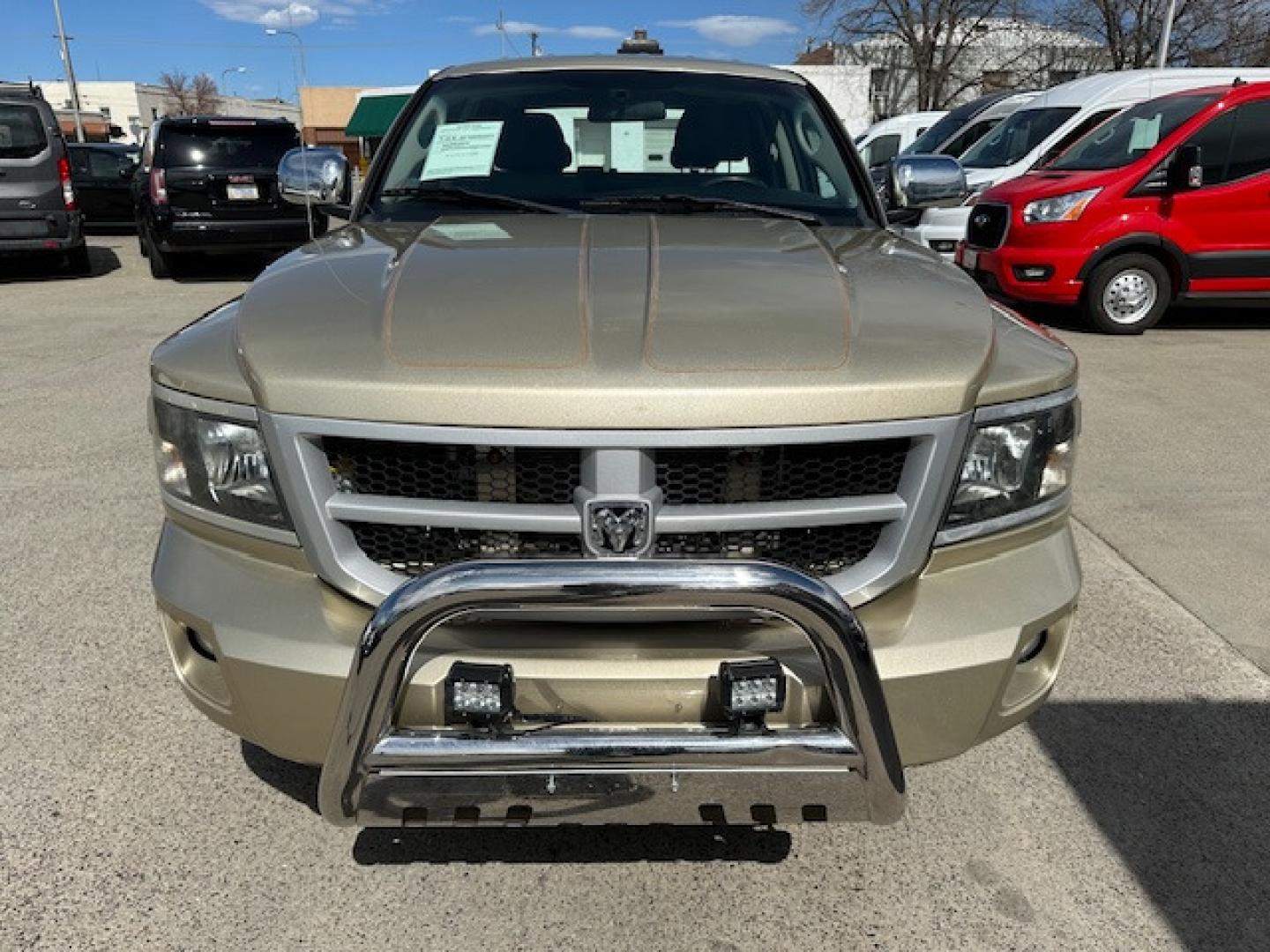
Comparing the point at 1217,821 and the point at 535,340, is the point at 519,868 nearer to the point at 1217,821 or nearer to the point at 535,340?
the point at 535,340

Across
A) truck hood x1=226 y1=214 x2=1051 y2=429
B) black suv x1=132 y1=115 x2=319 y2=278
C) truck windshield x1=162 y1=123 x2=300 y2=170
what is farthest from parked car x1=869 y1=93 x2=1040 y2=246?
truck hood x1=226 y1=214 x2=1051 y2=429

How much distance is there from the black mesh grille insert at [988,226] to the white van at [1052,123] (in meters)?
0.85

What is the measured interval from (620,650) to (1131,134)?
8.86 metres

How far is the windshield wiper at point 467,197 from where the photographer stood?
9.62 ft

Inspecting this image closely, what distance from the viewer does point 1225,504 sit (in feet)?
15.0

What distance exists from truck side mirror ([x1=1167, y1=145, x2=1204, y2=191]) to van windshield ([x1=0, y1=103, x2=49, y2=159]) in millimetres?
11391

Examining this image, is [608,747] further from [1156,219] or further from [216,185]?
[216,185]

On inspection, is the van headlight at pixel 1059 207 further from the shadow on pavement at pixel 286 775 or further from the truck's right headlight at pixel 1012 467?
the shadow on pavement at pixel 286 775

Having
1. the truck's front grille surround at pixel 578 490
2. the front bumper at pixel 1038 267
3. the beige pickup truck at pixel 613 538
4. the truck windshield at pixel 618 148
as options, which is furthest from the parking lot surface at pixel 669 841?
the front bumper at pixel 1038 267

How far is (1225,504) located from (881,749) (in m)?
3.67

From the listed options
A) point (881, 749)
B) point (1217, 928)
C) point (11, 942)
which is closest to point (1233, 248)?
point (1217, 928)

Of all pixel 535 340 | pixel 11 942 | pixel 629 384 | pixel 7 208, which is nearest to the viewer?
pixel 629 384

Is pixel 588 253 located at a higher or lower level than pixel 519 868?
higher

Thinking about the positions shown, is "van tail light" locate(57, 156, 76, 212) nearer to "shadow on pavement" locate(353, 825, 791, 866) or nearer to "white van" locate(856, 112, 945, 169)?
"shadow on pavement" locate(353, 825, 791, 866)
